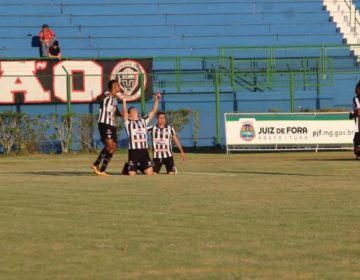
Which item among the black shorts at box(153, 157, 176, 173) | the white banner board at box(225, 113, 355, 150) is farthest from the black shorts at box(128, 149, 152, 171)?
the white banner board at box(225, 113, 355, 150)

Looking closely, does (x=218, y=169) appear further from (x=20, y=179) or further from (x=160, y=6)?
(x=160, y=6)

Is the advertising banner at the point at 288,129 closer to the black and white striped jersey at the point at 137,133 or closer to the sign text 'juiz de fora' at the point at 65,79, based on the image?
the sign text 'juiz de fora' at the point at 65,79

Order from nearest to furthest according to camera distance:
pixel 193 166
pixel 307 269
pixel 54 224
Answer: pixel 307 269
pixel 54 224
pixel 193 166

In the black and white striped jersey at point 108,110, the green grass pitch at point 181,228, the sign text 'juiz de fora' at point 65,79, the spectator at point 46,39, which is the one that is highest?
the spectator at point 46,39

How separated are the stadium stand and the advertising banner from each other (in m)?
3.10

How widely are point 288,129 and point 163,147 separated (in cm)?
1209

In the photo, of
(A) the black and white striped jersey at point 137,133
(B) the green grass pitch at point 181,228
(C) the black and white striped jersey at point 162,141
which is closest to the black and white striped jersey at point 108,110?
(A) the black and white striped jersey at point 137,133

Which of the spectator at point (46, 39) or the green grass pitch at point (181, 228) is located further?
the spectator at point (46, 39)

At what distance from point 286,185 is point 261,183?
2.16ft

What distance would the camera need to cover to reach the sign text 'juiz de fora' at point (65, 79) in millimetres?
35375

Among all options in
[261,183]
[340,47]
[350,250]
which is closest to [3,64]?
[340,47]

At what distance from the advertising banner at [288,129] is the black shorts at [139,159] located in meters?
12.3

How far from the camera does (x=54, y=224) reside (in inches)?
443

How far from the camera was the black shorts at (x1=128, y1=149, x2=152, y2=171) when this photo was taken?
21.0 m
